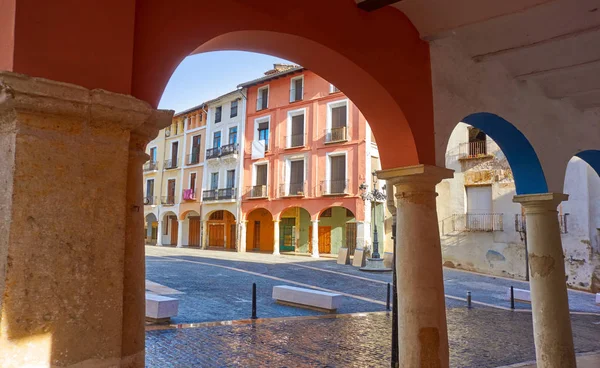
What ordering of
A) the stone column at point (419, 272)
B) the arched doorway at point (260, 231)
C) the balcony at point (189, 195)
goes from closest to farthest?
the stone column at point (419, 272), the arched doorway at point (260, 231), the balcony at point (189, 195)

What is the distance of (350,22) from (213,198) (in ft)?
86.8

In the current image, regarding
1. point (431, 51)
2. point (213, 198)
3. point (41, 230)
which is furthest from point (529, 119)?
point (213, 198)

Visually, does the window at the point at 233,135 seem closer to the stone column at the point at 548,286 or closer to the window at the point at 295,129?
the window at the point at 295,129

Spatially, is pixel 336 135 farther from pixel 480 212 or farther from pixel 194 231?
pixel 194 231

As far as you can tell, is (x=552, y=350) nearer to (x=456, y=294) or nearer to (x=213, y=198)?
(x=456, y=294)

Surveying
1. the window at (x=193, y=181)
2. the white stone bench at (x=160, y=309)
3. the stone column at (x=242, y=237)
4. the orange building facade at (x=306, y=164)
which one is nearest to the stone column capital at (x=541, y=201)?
the white stone bench at (x=160, y=309)

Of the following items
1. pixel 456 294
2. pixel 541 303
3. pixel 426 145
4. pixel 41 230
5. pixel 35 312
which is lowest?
pixel 456 294

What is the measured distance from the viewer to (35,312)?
1.68 m

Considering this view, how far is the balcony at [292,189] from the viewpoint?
24.4 meters

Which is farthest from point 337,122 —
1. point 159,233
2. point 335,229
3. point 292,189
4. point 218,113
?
point 159,233

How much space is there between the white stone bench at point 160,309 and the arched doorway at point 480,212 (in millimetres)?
13859

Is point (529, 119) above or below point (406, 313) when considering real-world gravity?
above

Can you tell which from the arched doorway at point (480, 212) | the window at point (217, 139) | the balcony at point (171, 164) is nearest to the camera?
the arched doorway at point (480, 212)

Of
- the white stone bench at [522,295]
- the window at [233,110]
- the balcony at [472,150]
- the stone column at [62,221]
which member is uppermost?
the window at [233,110]
